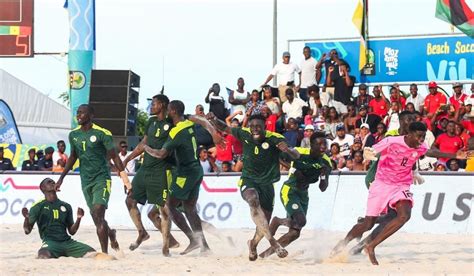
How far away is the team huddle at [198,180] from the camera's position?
38.1 ft

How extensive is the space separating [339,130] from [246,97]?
3.16 metres

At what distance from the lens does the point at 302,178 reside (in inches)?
492

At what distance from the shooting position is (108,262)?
1163 cm

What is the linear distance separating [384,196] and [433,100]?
338 inches

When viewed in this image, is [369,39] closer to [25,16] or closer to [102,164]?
[25,16]

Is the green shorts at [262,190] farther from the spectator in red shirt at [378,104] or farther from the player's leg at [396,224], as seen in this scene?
the spectator in red shirt at [378,104]

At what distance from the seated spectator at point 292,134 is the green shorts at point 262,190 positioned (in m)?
7.19

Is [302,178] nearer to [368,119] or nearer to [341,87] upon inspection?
[368,119]

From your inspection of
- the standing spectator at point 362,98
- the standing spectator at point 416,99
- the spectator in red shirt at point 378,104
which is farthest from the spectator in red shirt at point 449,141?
the standing spectator at point 362,98

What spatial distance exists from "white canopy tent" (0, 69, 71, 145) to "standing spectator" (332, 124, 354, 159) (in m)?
17.8

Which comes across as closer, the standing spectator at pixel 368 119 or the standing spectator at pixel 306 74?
the standing spectator at pixel 368 119

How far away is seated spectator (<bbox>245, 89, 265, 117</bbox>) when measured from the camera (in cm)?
2078

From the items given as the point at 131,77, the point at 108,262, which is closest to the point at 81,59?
the point at 131,77

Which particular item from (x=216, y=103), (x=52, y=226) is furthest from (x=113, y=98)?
(x=52, y=226)
